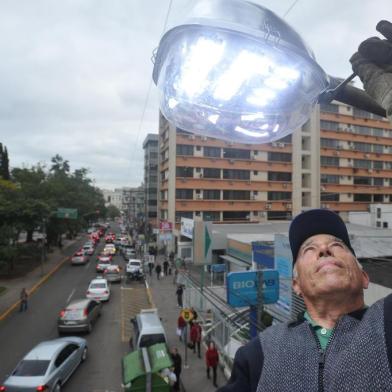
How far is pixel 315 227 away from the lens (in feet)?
5.41

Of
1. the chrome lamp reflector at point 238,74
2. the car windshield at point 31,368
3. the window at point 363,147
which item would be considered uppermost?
the window at point 363,147

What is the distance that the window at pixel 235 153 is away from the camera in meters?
38.8

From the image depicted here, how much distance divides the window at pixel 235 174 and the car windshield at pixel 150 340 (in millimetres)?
28225

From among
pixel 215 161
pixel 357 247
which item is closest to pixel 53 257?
pixel 215 161

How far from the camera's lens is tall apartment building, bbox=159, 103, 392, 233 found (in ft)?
124

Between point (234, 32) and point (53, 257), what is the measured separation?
132ft

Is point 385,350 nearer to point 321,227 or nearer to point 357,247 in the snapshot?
point 321,227

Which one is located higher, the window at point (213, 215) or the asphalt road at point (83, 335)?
the window at point (213, 215)

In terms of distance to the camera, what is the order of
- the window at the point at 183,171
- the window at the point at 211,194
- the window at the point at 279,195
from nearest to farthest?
the window at the point at 183,171, the window at the point at 211,194, the window at the point at 279,195

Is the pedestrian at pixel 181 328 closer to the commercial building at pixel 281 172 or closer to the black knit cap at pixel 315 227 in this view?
the black knit cap at pixel 315 227

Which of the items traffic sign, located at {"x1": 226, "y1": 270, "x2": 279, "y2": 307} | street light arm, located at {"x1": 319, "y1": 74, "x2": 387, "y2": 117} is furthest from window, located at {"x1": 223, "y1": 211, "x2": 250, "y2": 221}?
street light arm, located at {"x1": 319, "y1": 74, "x2": 387, "y2": 117}

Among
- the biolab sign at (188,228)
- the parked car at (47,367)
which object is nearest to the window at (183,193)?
the biolab sign at (188,228)

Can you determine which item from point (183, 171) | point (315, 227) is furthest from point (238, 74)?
point (183, 171)

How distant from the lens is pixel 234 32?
2.18 meters
